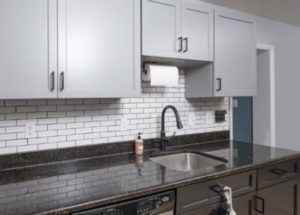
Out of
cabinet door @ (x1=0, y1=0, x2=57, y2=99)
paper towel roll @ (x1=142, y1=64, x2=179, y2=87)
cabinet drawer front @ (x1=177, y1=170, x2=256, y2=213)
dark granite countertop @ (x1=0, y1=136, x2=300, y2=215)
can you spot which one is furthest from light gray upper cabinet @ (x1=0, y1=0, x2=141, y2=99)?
cabinet drawer front @ (x1=177, y1=170, x2=256, y2=213)

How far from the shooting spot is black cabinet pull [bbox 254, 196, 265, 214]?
1809 millimetres

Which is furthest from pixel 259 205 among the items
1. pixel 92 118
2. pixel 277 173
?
pixel 92 118

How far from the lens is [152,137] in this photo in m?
2.25

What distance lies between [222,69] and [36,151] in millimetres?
1600

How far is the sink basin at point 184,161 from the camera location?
2.04m

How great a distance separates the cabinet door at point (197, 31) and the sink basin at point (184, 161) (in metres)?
0.80

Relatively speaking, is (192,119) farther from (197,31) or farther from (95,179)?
(95,179)

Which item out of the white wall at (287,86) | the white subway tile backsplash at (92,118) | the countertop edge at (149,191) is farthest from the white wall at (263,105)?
the countertop edge at (149,191)

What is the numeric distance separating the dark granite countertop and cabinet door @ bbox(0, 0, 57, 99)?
0.49 m

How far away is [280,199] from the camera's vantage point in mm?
1980

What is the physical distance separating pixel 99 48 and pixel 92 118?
0.58 m

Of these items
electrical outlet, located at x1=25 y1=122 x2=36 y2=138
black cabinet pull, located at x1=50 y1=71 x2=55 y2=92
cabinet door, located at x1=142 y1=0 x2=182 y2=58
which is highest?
cabinet door, located at x1=142 y1=0 x2=182 y2=58

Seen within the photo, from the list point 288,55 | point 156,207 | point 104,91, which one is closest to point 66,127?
point 104,91

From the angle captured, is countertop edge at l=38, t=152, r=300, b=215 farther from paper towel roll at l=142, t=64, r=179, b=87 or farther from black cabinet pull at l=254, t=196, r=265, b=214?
paper towel roll at l=142, t=64, r=179, b=87
